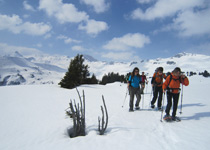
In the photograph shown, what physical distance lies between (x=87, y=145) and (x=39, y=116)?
449cm

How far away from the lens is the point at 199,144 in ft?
11.7

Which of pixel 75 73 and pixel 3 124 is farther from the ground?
pixel 75 73

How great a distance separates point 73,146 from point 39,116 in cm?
423

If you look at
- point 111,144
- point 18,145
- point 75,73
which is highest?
point 75,73

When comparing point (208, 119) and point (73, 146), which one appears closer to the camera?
point (73, 146)

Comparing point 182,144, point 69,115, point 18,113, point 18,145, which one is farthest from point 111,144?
point 18,113

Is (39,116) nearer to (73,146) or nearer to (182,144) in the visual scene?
(73,146)

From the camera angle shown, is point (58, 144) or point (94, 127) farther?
point (94, 127)

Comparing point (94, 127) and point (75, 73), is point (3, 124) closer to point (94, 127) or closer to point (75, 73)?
point (94, 127)

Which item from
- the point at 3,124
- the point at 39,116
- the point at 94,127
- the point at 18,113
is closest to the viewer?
the point at 94,127

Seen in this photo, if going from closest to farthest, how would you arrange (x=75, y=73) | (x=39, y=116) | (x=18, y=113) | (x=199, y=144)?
(x=199, y=144), (x=39, y=116), (x=18, y=113), (x=75, y=73)

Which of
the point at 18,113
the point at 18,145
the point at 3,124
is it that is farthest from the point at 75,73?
the point at 18,145

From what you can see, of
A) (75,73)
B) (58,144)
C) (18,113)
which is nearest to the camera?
(58,144)

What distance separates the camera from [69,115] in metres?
6.84
